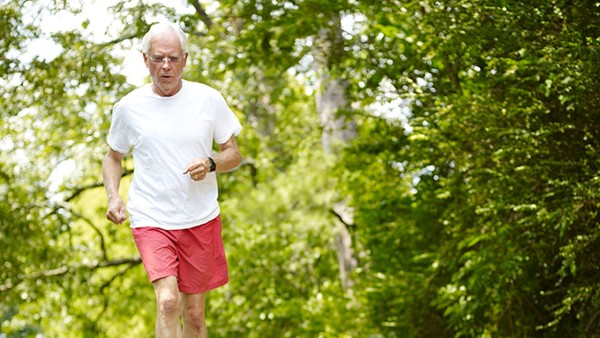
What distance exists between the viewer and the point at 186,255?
4.91m

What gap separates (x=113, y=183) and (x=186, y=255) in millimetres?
499

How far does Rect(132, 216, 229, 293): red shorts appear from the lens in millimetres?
4742

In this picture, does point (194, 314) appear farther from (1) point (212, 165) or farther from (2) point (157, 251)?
(1) point (212, 165)

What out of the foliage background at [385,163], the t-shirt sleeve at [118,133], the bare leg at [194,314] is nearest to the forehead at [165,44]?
the t-shirt sleeve at [118,133]

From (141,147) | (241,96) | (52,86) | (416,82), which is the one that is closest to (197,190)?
(141,147)

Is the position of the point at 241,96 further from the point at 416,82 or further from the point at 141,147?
the point at 141,147

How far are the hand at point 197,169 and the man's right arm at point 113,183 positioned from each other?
36 cm

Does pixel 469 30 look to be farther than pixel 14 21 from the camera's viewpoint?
No

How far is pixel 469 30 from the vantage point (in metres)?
6.01

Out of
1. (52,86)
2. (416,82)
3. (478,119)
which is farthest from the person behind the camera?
(52,86)

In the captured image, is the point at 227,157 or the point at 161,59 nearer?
the point at 161,59

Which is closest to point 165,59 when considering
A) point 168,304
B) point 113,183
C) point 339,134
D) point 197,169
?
point 197,169

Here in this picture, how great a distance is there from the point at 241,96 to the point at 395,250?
7.38 metres

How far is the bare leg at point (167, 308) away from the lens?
4637 millimetres
